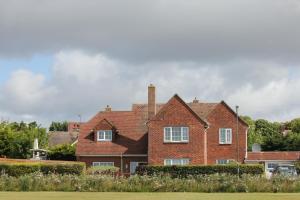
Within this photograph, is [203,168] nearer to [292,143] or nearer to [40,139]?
[40,139]

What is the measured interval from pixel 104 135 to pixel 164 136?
24.2ft

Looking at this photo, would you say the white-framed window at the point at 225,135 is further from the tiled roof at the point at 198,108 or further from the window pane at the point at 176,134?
the window pane at the point at 176,134

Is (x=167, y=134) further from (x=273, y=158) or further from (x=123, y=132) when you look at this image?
(x=273, y=158)

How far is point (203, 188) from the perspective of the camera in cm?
3947

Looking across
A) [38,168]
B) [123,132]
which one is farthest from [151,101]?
[38,168]

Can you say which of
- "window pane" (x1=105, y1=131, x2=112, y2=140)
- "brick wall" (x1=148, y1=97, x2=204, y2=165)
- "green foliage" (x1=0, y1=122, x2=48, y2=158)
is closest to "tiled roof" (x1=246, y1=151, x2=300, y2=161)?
"brick wall" (x1=148, y1=97, x2=204, y2=165)

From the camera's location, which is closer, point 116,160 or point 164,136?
point 164,136

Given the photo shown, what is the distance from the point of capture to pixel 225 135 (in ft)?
215

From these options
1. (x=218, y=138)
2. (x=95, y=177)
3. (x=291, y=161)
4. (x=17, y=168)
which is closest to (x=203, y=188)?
(x=95, y=177)

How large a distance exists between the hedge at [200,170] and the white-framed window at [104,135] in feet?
46.7

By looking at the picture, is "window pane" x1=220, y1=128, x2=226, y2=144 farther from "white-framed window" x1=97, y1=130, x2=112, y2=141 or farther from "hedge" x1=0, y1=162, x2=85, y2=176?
"hedge" x1=0, y1=162, x2=85, y2=176

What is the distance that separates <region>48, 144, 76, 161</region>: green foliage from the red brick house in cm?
430

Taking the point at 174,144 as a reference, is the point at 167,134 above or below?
above

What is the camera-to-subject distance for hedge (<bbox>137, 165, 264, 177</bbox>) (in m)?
49.6
